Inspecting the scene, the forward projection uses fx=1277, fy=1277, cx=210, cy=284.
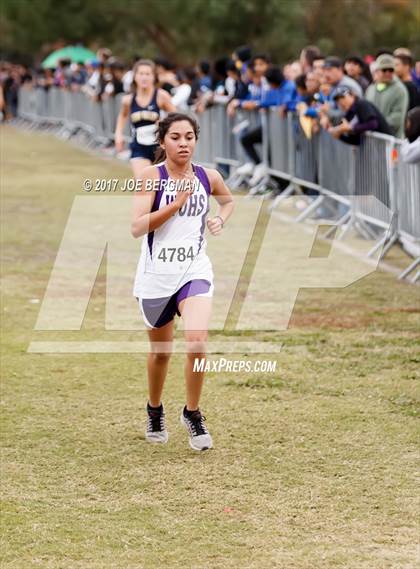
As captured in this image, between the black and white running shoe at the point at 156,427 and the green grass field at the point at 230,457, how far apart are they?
7 centimetres

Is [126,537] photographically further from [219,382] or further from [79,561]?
[219,382]

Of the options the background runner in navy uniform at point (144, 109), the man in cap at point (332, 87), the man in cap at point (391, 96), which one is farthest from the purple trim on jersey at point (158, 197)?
Result: the man in cap at point (391, 96)

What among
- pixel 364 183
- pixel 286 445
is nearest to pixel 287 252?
pixel 364 183

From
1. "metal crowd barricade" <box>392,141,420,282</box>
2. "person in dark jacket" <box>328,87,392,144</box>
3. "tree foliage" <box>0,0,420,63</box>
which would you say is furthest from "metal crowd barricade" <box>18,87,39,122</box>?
"metal crowd barricade" <box>392,141,420,282</box>

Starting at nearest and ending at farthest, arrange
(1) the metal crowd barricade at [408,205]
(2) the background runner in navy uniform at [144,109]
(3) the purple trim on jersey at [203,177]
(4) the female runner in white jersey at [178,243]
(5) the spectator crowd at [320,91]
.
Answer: (4) the female runner in white jersey at [178,243]
(3) the purple trim on jersey at [203,177]
(1) the metal crowd barricade at [408,205]
(5) the spectator crowd at [320,91]
(2) the background runner in navy uniform at [144,109]

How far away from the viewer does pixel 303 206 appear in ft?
54.9

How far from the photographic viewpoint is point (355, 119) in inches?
540

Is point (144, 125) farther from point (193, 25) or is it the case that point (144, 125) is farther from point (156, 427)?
point (193, 25)

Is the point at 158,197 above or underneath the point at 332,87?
above

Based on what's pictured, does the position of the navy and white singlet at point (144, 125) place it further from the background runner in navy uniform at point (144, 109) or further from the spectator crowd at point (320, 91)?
the spectator crowd at point (320, 91)

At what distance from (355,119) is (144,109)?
2.38 meters

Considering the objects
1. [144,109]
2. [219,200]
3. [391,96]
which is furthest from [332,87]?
[219,200]

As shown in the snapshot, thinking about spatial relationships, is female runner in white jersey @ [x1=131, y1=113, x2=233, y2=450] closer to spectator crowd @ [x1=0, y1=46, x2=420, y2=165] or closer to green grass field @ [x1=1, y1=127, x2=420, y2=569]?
green grass field @ [x1=1, y1=127, x2=420, y2=569]

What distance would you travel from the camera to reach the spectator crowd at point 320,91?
540 inches
